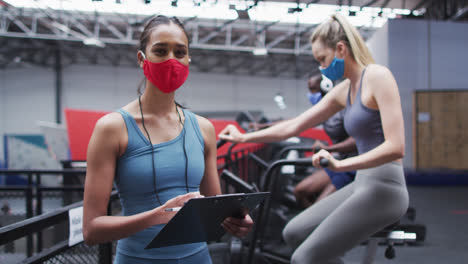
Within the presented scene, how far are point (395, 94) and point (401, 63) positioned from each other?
6161mm

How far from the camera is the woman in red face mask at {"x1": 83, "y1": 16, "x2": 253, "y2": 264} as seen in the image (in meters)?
0.93

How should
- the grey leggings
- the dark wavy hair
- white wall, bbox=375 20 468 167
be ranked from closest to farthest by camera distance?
the dark wavy hair, the grey leggings, white wall, bbox=375 20 468 167

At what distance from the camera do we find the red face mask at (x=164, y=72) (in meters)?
1.06

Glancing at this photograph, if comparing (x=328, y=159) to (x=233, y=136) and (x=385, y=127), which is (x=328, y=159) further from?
(x=233, y=136)

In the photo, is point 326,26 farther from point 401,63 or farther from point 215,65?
point 215,65

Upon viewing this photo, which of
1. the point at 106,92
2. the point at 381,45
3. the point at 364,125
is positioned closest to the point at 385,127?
the point at 364,125

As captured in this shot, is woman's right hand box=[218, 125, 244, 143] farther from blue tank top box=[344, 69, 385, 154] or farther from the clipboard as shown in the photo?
the clipboard

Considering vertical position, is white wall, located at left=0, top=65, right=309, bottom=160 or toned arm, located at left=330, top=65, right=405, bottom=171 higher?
white wall, located at left=0, top=65, right=309, bottom=160

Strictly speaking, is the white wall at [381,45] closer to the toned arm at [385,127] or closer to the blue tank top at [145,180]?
the toned arm at [385,127]

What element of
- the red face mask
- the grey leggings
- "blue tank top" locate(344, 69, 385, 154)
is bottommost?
the grey leggings

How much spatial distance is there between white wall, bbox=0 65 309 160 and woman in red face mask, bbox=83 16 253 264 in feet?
48.5

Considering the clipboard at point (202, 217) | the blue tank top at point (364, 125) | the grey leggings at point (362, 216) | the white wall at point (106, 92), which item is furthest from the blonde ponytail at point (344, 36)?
the white wall at point (106, 92)

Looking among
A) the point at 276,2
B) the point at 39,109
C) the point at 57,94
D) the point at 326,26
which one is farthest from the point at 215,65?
the point at 326,26

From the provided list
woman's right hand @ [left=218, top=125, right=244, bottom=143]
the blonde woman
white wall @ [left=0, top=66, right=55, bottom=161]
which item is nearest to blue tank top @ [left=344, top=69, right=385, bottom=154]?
the blonde woman
